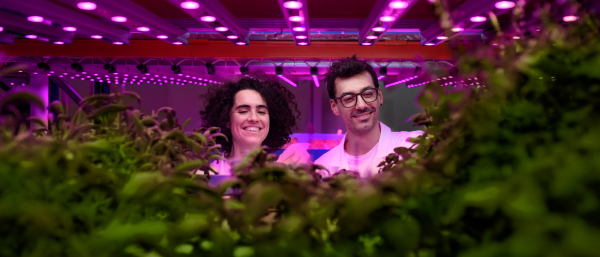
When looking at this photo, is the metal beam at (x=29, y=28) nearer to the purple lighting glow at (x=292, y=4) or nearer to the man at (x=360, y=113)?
the purple lighting glow at (x=292, y=4)

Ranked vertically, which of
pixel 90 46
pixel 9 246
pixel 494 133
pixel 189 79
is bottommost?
pixel 9 246

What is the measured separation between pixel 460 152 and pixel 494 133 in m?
0.03

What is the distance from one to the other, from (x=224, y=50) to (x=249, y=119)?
13.7ft

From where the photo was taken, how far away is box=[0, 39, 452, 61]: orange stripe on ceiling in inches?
241

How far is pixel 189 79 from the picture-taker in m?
6.04

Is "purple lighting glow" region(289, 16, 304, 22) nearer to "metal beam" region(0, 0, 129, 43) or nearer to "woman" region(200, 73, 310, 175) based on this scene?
"woman" region(200, 73, 310, 175)

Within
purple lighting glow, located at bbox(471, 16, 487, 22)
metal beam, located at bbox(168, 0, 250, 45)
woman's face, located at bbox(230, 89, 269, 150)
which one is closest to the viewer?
woman's face, located at bbox(230, 89, 269, 150)

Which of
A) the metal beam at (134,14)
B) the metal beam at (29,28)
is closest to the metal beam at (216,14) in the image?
the metal beam at (134,14)

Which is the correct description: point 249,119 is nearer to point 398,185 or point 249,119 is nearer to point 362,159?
point 362,159

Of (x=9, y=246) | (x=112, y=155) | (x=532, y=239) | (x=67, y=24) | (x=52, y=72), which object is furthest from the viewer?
(x=52, y=72)

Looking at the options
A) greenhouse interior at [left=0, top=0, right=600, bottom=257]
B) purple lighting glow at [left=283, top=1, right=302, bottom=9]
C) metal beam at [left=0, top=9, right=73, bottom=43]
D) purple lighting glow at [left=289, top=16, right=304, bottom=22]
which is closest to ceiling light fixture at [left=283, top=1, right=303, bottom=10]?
purple lighting glow at [left=283, top=1, right=302, bottom=9]

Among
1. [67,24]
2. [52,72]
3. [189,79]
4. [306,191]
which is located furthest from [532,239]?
[52,72]

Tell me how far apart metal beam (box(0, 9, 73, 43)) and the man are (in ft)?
9.36

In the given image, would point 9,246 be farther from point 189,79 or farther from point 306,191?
point 189,79
